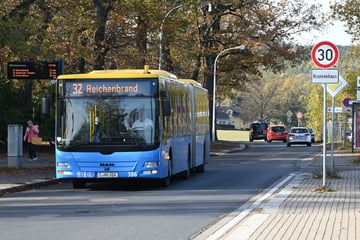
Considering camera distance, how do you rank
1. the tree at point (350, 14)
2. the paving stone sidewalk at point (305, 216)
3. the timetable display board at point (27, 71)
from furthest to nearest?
the tree at point (350, 14) < the timetable display board at point (27, 71) < the paving stone sidewalk at point (305, 216)

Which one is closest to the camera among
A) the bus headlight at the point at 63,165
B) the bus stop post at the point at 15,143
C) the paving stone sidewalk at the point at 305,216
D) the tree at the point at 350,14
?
the paving stone sidewalk at the point at 305,216

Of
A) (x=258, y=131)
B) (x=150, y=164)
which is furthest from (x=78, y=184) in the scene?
(x=258, y=131)

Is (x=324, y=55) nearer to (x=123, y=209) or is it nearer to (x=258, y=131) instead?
(x=123, y=209)

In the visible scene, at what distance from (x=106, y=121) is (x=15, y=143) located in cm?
755

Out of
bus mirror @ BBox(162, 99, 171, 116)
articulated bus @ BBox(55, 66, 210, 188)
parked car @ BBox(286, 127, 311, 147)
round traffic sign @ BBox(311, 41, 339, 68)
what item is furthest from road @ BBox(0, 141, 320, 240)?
parked car @ BBox(286, 127, 311, 147)

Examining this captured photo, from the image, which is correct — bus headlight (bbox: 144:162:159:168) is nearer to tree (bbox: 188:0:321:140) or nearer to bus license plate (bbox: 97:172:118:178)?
bus license plate (bbox: 97:172:118:178)

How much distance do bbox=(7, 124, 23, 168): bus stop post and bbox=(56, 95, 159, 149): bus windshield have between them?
655cm

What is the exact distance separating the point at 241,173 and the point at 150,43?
46.0 ft

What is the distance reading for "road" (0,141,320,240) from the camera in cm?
1213

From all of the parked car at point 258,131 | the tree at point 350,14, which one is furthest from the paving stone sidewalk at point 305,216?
the parked car at point 258,131

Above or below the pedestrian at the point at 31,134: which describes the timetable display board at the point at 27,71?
above

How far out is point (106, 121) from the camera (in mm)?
20188

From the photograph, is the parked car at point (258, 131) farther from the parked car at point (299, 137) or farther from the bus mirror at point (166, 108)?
the bus mirror at point (166, 108)

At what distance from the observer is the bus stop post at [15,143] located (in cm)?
2649
